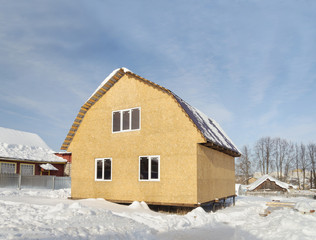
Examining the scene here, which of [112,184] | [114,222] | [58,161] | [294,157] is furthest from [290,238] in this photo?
[294,157]

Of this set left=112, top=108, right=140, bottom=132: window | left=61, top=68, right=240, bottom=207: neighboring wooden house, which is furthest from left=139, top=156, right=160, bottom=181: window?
left=112, top=108, right=140, bottom=132: window

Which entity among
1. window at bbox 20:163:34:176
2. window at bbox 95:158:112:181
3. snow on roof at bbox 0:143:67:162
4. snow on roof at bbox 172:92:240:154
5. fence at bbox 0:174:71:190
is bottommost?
fence at bbox 0:174:71:190

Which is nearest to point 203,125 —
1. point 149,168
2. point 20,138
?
point 149,168

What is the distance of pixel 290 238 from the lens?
27.5ft

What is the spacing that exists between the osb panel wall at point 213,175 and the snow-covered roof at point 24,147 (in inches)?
847

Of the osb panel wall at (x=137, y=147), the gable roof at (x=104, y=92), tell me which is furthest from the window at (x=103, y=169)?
the gable roof at (x=104, y=92)

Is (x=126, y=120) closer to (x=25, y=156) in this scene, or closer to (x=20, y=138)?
(x=25, y=156)

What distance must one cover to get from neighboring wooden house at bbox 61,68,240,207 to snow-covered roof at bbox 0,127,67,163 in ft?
49.3

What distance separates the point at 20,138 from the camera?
37.0m

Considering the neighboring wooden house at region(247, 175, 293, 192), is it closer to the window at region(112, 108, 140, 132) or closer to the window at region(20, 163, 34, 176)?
the window at region(20, 163, 34, 176)

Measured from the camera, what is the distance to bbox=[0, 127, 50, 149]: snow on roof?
1378 inches

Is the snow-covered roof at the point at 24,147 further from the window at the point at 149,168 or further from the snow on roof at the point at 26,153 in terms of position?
the window at the point at 149,168

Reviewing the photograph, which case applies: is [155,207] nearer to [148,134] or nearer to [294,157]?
[148,134]

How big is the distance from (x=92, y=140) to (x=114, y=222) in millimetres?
8731
